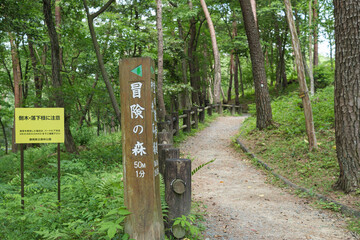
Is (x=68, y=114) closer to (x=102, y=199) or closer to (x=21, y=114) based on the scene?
(x=21, y=114)

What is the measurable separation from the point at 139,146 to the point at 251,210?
2909 millimetres

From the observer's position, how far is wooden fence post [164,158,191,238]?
148 inches

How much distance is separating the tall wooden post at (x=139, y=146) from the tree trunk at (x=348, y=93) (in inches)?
147

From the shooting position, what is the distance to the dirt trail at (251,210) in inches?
169

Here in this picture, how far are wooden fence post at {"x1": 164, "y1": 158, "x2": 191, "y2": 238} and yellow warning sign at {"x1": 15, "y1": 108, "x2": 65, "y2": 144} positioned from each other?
203 cm

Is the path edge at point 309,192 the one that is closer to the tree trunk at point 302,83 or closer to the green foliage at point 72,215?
the tree trunk at point 302,83

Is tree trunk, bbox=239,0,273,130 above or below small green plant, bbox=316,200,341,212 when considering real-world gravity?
above

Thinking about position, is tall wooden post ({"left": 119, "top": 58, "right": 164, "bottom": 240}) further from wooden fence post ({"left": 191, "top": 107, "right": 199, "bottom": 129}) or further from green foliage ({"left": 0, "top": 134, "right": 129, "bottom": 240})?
wooden fence post ({"left": 191, "top": 107, "right": 199, "bottom": 129})

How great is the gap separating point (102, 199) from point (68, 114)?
20.1ft

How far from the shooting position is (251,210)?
5.21m

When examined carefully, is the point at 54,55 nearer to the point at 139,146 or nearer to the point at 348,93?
the point at 139,146

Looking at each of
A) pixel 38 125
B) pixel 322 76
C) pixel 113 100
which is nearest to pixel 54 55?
pixel 113 100

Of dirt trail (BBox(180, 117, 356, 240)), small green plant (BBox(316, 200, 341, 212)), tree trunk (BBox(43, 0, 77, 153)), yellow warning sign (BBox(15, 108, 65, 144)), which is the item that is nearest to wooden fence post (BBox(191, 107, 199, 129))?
dirt trail (BBox(180, 117, 356, 240))

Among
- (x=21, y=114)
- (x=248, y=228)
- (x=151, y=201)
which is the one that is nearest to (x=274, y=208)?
(x=248, y=228)
